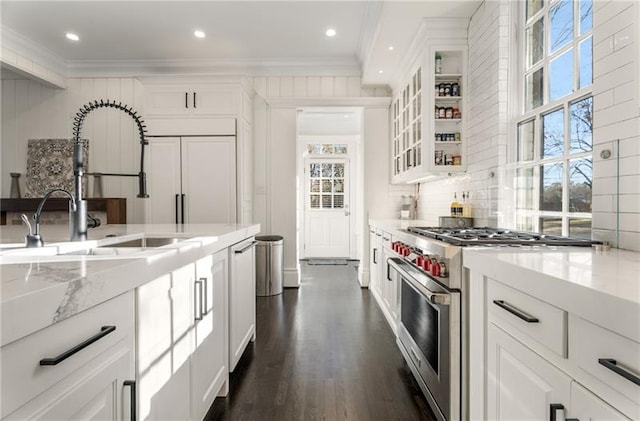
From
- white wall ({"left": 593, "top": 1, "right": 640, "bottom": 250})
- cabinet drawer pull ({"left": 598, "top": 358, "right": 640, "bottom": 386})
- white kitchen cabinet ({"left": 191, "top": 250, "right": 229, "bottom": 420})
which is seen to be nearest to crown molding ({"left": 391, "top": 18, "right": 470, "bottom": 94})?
white wall ({"left": 593, "top": 1, "right": 640, "bottom": 250})

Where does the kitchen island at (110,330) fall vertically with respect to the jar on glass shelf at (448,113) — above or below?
below

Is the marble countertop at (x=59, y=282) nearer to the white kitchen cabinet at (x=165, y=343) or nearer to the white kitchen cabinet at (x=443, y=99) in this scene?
the white kitchen cabinet at (x=165, y=343)

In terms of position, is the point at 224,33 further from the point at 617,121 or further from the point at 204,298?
the point at 617,121

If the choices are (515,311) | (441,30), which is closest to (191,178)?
(441,30)

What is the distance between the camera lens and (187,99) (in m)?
3.85

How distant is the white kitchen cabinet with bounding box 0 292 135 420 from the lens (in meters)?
0.57

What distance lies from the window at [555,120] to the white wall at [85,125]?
Result: 440 cm

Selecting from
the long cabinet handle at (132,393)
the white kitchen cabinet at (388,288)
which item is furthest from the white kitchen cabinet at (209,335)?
the white kitchen cabinet at (388,288)

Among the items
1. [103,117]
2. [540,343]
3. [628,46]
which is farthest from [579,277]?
[103,117]

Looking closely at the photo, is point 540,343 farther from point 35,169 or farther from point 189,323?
point 35,169

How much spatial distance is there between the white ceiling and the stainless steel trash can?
230 cm

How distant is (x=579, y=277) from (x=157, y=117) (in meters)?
4.13

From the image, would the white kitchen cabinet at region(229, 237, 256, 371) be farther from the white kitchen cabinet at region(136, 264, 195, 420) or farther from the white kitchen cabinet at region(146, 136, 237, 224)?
the white kitchen cabinet at region(146, 136, 237, 224)

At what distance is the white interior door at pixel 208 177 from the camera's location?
3.87 meters
